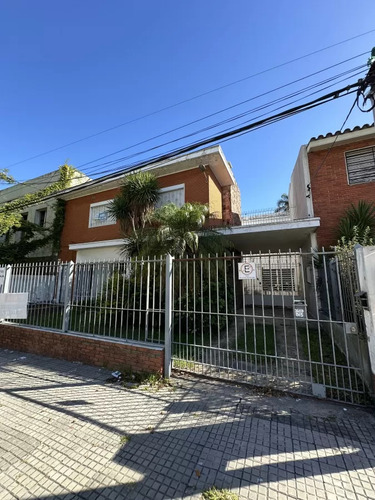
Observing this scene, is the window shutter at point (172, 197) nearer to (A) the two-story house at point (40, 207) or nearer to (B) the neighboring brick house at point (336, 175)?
(B) the neighboring brick house at point (336, 175)

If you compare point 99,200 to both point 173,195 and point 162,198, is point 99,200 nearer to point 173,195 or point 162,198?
point 162,198

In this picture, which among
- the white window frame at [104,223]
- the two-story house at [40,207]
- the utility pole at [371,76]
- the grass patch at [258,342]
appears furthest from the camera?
the two-story house at [40,207]

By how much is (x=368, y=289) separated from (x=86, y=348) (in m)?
5.22

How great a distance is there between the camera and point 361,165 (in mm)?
8180

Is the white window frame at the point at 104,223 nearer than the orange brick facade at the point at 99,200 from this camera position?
No

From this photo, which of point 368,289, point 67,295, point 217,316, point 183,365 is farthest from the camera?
point 67,295

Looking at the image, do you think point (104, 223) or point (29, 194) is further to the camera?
point (29, 194)

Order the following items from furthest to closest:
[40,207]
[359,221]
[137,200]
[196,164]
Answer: [40,207] < [196,164] < [137,200] < [359,221]

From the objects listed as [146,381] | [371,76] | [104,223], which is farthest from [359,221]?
[104,223]

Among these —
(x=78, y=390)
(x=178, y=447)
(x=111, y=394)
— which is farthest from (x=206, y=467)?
(x=78, y=390)

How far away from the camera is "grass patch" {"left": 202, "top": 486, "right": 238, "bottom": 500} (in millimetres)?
1941

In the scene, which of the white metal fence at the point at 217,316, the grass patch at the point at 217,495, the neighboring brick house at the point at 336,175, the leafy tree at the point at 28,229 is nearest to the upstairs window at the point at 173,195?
the white metal fence at the point at 217,316

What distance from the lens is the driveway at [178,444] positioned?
82.3 inches

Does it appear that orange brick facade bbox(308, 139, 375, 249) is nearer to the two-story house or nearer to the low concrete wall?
the low concrete wall
